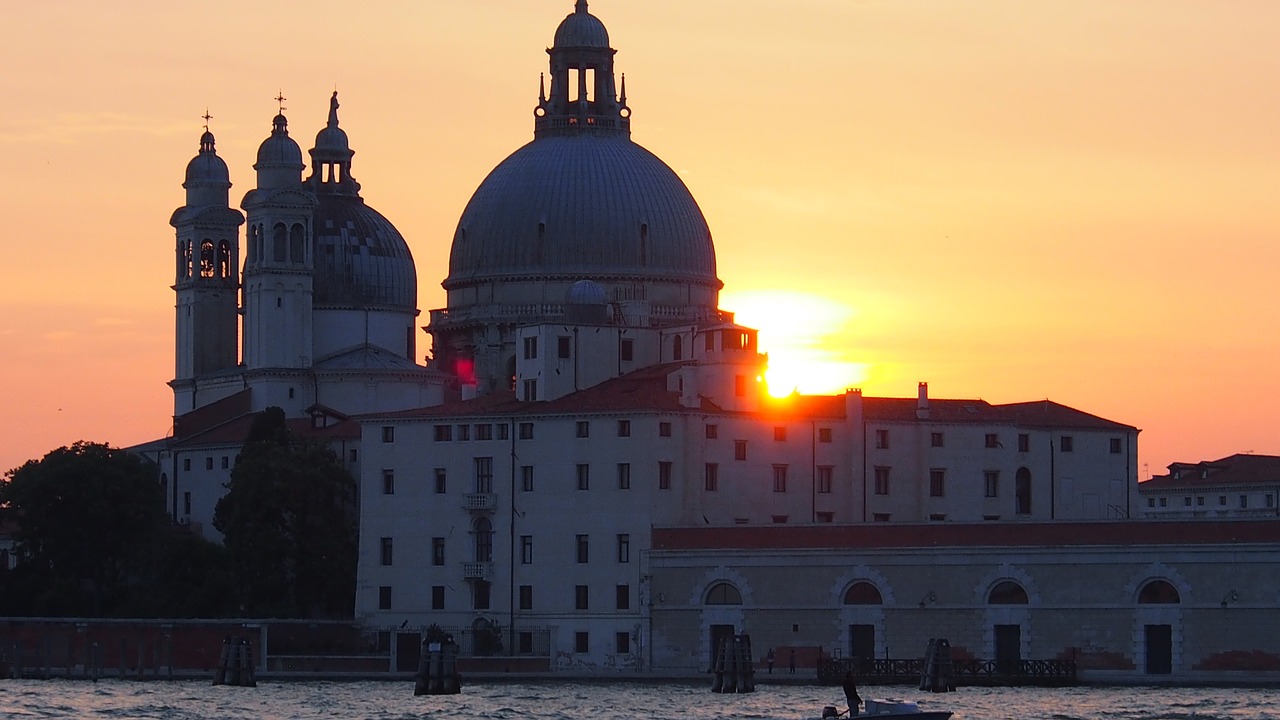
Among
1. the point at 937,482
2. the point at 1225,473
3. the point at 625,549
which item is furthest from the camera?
the point at 1225,473

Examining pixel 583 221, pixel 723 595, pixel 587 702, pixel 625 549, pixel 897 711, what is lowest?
pixel 587 702

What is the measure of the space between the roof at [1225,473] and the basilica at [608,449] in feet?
111

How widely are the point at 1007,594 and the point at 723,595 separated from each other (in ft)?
28.2

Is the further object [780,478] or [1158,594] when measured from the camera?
[780,478]

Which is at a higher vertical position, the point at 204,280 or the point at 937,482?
the point at 204,280

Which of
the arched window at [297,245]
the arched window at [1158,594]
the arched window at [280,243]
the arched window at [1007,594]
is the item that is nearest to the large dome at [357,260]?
the arched window at [297,245]

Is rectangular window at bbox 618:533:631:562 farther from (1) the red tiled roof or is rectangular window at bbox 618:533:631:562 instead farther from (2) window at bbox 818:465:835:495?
(2) window at bbox 818:465:835:495

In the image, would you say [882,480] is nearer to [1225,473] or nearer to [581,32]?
[581,32]

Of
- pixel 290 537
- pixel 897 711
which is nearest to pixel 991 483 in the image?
pixel 290 537

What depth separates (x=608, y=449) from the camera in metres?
95.6

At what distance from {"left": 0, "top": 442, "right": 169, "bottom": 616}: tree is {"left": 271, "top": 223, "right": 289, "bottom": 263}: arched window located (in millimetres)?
12381

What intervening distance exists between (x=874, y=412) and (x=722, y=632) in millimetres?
13781

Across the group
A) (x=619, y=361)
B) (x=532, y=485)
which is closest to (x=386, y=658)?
(x=532, y=485)

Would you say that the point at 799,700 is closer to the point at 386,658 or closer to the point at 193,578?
the point at 386,658
